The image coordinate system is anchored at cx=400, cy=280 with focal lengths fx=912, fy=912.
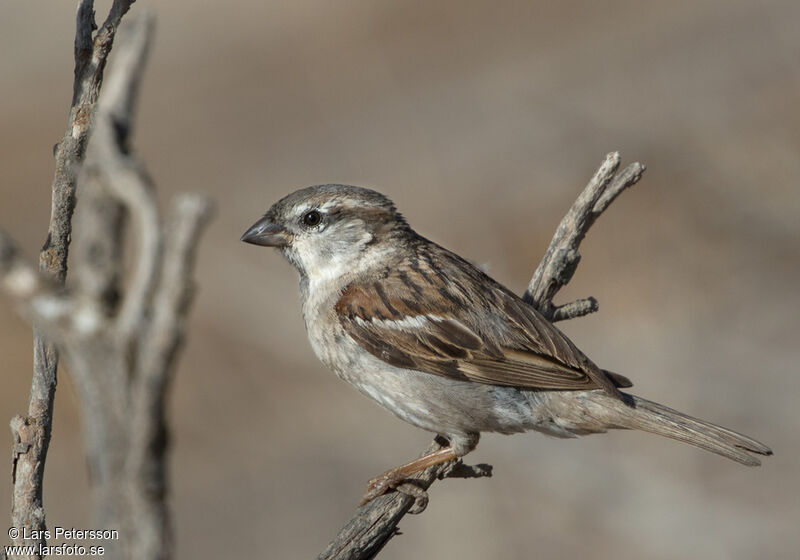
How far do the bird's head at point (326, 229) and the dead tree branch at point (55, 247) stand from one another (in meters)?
1.73

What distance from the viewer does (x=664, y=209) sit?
305 inches

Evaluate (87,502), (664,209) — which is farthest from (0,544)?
(664,209)

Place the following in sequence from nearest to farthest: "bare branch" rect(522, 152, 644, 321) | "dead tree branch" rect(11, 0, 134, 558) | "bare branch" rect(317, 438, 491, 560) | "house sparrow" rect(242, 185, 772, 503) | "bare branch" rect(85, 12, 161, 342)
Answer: "bare branch" rect(85, 12, 161, 342) < "dead tree branch" rect(11, 0, 134, 558) < "bare branch" rect(317, 438, 491, 560) < "house sparrow" rect(242, 185, 772, 503) < "bare branch" rect(522, 152, 644, 321)

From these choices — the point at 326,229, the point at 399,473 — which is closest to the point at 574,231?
the point at 326,229

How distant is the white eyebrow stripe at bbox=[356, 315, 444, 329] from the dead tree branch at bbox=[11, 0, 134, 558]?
5.55 feet

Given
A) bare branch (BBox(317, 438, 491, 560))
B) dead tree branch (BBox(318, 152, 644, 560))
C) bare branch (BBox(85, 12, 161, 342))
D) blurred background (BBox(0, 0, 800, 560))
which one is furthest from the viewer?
blurred background (BBox(0, 0, 800, 560))

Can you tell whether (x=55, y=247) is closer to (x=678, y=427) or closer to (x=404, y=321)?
(x=404, y=321)

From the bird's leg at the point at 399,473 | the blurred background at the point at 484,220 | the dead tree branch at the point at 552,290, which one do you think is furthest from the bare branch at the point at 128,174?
the blurred background at the point at 484,220

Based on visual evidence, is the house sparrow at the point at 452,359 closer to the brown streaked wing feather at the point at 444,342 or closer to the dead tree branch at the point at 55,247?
the brown streaked wing feather at the point at 444,342

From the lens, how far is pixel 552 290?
13.4ft

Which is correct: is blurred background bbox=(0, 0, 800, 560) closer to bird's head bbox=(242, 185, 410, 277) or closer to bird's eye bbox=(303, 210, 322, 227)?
bird's head bbox=(242, 185, 410, 277)

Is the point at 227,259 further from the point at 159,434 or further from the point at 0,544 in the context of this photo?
the point at 159,434

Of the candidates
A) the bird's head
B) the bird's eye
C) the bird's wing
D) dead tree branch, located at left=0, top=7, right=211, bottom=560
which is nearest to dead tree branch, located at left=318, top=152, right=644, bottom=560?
the bird's wing

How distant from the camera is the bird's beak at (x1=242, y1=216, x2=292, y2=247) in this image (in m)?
4.04
